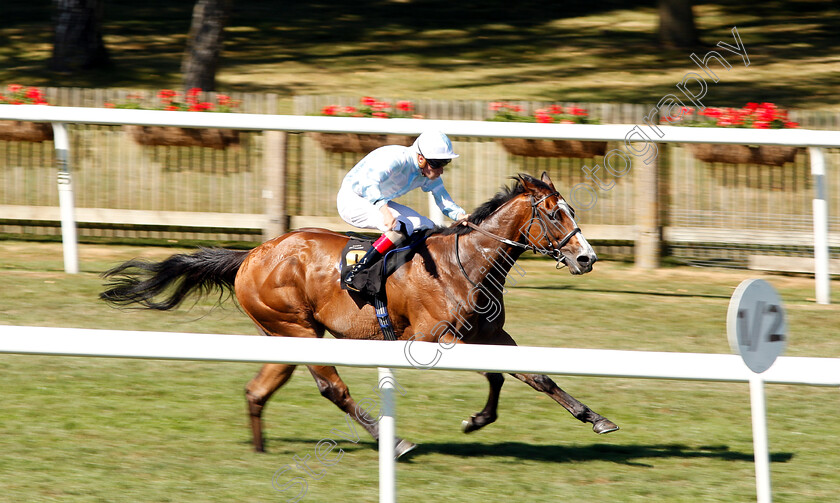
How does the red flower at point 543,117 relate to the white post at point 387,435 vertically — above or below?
above

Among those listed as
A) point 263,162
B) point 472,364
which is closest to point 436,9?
point 263,162

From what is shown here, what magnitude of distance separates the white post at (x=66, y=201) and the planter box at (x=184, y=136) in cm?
99

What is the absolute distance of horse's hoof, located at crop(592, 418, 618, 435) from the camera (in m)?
5.20

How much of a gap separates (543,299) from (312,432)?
11.6 feet

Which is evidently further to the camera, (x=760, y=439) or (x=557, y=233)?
(x=557, y=233)

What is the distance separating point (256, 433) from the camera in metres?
5.32

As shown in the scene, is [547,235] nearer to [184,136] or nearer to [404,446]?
[404,446]

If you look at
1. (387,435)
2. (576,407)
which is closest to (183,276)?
(576,407)

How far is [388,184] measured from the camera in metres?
5.71

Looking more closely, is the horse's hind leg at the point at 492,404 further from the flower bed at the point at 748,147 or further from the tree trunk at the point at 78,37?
the tree trunk at the point at 78,37

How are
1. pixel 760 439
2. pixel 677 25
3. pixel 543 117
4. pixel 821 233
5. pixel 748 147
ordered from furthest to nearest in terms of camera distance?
pixel 677 25 < pixel 543 117 < pixel 748 147 < pixel 821 233 < pixel 760 439

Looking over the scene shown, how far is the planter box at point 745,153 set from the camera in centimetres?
936

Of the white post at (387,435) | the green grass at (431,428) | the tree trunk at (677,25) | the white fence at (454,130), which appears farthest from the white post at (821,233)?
the tree trunk at (677,25)

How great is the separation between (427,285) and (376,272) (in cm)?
29
